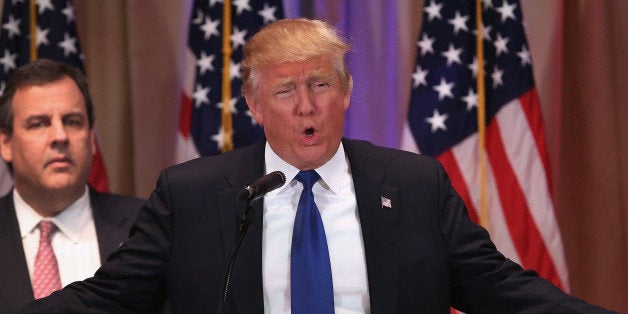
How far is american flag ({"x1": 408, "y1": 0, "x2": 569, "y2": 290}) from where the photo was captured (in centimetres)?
420

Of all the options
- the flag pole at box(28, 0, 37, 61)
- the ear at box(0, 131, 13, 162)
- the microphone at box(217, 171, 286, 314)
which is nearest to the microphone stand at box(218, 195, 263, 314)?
the microphone at box(217, 171, 286, 314)

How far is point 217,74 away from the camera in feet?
14.3

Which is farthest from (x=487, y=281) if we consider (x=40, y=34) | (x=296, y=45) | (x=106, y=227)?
(x=40, y=34)

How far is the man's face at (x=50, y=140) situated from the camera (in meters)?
3.48

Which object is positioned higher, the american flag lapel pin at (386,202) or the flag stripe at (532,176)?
the american flag lapel pin at (386,202)

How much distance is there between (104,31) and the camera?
4586mm

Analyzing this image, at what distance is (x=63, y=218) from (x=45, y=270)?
0.23m

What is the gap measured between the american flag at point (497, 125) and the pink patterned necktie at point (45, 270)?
69.3 inches

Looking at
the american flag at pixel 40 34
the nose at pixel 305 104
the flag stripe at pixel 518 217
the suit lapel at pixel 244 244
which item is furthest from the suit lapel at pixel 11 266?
the flag stripe at pixel 518 217

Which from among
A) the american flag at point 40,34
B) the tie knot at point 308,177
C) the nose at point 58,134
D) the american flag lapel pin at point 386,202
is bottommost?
the american flag lapel pin at point 386,202

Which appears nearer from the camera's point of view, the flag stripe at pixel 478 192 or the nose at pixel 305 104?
the nose at pixel 305 104

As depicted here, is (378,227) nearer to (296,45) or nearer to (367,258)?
(367,258)

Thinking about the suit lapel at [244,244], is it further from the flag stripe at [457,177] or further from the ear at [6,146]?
the flag stripe at [457,177]

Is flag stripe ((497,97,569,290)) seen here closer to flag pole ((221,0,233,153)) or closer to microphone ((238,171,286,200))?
flag pole ((221,0,233,153))
